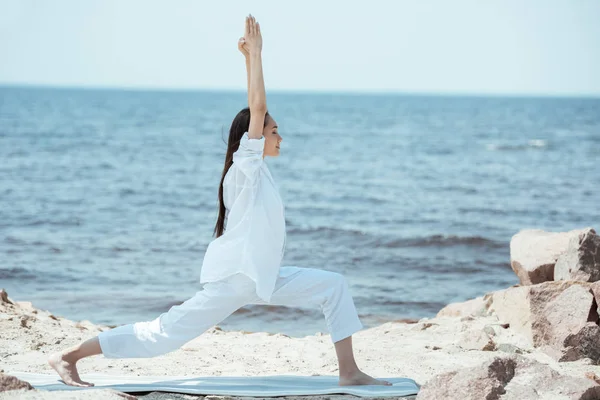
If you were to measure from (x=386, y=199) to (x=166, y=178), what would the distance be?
24.0 ft

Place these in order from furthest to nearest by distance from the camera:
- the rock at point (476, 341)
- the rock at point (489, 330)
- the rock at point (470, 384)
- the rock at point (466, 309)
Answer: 1. the rock at point (466, 309)
2. the rock at point (489, 330)
3. the rock at point (476, 341)
4. the rock at point (470, 384)

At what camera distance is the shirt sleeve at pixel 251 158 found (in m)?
4.60

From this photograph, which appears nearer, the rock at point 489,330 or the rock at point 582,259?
the rock at point 489,330

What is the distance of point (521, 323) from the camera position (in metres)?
6.52

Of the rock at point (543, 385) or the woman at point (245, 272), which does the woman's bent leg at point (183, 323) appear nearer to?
the woman at point (245, 272)

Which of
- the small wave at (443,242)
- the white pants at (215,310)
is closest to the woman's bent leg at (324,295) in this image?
the white pants at (215,310)

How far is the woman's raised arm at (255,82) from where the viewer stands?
4570 millimetres

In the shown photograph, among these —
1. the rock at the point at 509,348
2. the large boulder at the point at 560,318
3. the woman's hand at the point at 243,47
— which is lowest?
the rock at the point at 509,348

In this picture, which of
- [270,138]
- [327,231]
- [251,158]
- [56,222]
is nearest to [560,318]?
[270,138]

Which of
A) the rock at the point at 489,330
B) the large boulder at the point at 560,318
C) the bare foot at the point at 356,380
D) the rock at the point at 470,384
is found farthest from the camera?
the rock at the point at 489,330

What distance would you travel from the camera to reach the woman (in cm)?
459

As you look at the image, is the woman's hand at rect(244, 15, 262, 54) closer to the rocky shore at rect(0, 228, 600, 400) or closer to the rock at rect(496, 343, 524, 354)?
the rocky shore at rect(0, 228, 600, 400)

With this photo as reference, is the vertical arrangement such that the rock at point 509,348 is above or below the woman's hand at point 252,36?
below

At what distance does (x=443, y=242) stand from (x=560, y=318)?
756cm
